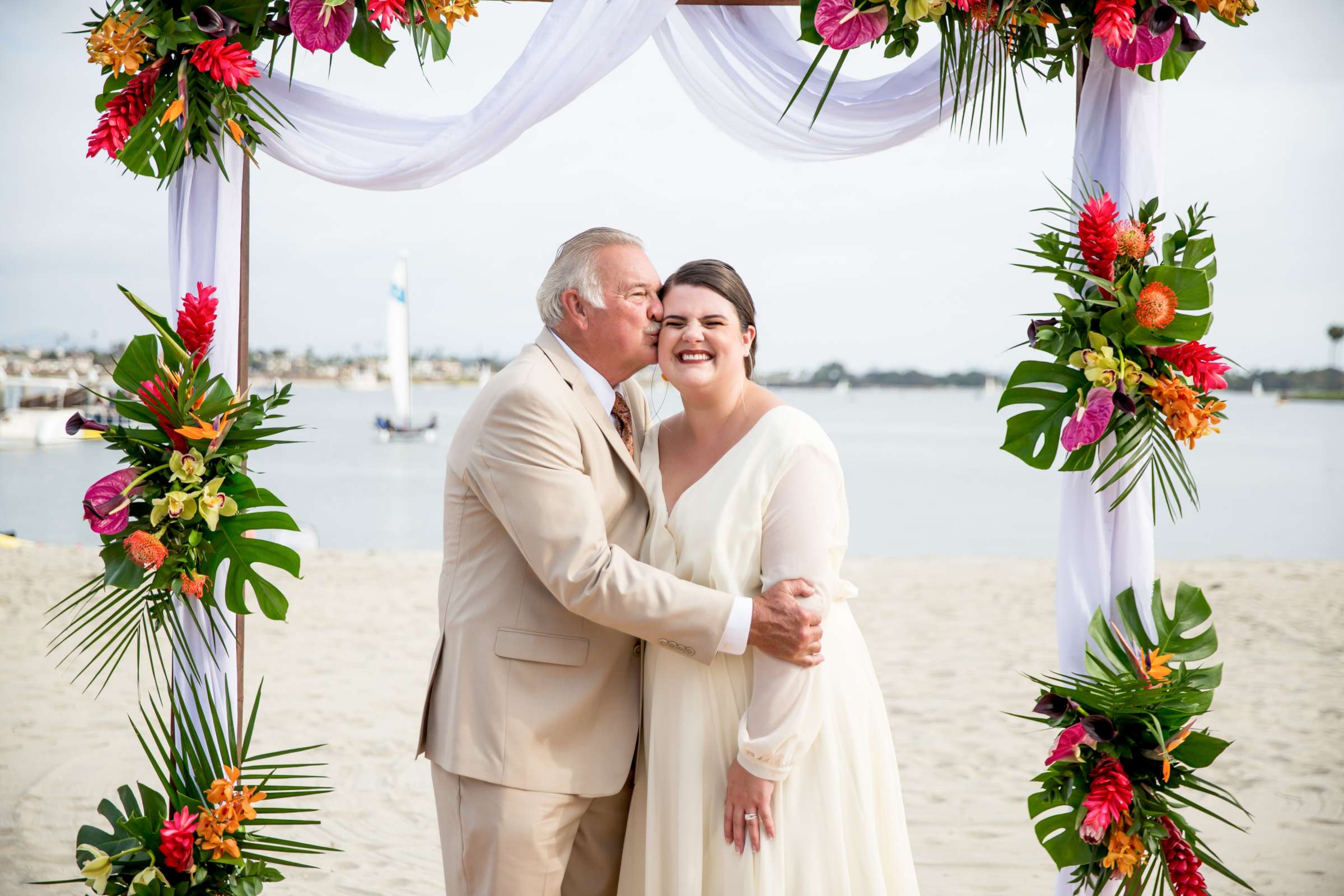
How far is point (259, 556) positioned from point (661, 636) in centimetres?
108

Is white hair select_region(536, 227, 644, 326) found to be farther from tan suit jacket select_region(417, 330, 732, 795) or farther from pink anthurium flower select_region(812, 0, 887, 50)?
pink anthurium flower select_region(812, 0, 887, 50)

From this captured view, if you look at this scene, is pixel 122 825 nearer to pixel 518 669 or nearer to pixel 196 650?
pixel 196 650

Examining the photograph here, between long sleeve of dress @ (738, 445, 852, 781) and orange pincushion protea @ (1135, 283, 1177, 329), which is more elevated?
orange pincushion protea @ (1135, 283, 1177, 329)

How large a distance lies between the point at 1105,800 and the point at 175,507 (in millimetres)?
2358

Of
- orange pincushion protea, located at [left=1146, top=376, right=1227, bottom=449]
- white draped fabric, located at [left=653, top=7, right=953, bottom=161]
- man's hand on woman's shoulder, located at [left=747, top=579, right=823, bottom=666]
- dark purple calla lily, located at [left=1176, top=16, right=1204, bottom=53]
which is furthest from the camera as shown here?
white draped fabric, located at [left=653, top=7, right=953, bottom=161]

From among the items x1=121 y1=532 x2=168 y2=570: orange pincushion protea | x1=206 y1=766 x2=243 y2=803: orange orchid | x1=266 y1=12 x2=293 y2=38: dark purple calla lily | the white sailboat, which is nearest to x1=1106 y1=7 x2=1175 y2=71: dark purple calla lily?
x1=266 y1=12 x2=293 y2=38: dark purple calla lily

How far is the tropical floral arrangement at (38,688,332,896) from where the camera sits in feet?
9.02

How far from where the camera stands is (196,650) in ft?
9.71

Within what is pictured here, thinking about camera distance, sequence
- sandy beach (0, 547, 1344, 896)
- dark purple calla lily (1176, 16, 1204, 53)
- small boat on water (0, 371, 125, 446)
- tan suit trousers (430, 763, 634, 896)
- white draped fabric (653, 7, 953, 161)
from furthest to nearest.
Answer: small boat on water (0, 371, 125, 446) < sandy beach (0, 547, 1344, 896) < white draped fabric (653, 7, 953, 161) < dark purple calla lily (1176, 16, 1204, 53) < tan suit trousers (430, 763, 634, 896)

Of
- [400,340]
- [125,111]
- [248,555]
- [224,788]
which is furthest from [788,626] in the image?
[400,340]

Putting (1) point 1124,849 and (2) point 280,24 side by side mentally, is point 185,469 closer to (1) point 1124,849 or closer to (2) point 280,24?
(2) point 280,24

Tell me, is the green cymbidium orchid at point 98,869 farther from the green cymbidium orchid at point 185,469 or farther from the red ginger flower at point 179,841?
the green cymbidium orchid at point 185,469

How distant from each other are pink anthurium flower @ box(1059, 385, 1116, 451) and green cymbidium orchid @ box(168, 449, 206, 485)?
84.0 inches

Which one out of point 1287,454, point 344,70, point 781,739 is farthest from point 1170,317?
point 344,70
